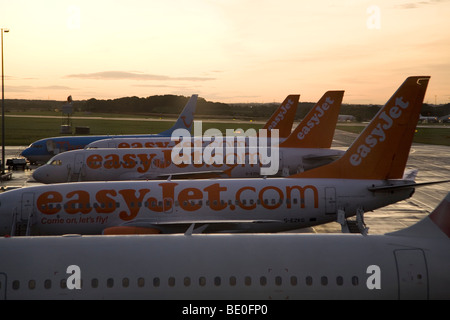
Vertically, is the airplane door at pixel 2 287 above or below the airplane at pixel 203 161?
below

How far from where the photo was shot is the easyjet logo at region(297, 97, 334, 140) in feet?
142

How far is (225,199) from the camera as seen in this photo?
25.9 m

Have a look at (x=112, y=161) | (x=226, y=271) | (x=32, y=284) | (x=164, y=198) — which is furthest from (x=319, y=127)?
(x=32, y=284)

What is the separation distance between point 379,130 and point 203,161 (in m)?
18.1

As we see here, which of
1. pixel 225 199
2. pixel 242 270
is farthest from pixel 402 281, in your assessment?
pixel 225 199

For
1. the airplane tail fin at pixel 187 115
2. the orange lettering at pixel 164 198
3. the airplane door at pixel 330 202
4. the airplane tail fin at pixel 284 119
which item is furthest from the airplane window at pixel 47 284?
the airplane tail fin at pixel 187 115

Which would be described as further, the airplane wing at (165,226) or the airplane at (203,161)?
the airplane at (203,161)

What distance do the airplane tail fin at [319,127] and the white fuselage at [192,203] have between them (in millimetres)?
17578

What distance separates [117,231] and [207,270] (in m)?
11.5

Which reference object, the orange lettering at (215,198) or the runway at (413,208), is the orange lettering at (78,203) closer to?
the orange lettering at (215,198)

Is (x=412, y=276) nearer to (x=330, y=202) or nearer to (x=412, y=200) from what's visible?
(x=330, y=202)

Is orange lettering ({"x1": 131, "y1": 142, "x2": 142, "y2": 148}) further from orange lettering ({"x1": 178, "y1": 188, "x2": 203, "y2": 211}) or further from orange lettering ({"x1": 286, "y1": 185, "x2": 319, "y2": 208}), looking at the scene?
orange lettering ({"x1": 286, "y1": 185, "x2": 319, "y2": 208})

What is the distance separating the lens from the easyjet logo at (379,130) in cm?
2712

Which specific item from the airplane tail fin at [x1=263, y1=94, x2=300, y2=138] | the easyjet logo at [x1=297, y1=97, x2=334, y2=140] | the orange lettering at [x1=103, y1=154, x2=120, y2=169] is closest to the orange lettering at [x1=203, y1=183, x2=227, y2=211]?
the orange lettering at [x1=103, y1=154, x2=120, y2=169]
